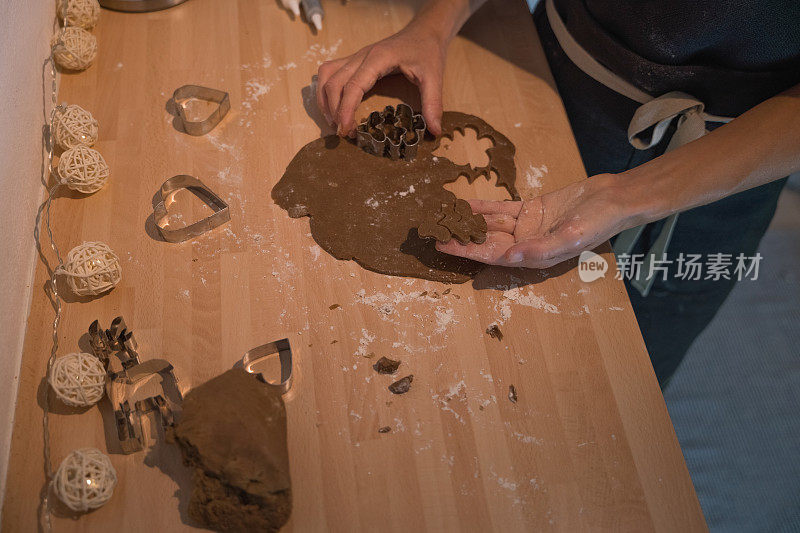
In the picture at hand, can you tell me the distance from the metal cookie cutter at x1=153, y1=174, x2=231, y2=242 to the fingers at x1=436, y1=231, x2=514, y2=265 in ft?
1.39

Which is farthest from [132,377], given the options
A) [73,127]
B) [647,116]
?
[647,116]

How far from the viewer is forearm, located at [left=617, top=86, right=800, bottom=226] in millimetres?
1063

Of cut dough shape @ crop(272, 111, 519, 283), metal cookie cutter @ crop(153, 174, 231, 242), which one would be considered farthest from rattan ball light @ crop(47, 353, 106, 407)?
cut dough shape @ crop(272, 111, 519, 283)

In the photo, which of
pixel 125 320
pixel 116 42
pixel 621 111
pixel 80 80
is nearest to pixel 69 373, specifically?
pixel 125 320

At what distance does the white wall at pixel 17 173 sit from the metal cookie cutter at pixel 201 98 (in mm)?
273

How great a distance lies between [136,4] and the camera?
4.82ft

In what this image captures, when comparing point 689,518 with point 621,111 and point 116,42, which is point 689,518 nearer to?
point 621,111

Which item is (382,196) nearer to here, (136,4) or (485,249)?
(485,249)

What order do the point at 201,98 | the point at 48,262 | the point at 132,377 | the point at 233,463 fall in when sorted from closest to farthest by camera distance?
the point at 233,463 < the point at 132,377 < the point at 48,262 < the point at 201,98

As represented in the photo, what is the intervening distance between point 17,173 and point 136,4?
587mm

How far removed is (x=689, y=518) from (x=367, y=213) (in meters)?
0.75

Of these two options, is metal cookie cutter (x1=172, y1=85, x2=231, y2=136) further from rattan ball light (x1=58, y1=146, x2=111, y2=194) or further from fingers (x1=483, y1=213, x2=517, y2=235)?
fingers (x1=483, y1=213, x2=517, y2=235)

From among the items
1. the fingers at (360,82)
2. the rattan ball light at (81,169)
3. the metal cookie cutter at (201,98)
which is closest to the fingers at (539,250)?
the fingers at (360,82)

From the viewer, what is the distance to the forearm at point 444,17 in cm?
136
